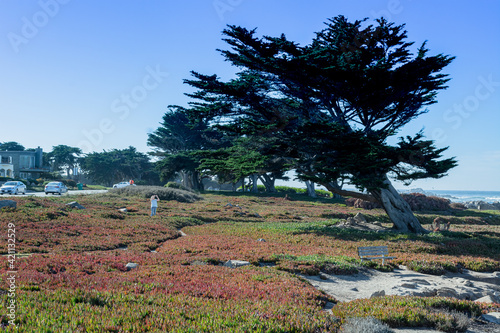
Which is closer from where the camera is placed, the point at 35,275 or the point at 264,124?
the point at 35,275

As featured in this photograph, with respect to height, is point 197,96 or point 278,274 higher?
point 197,96

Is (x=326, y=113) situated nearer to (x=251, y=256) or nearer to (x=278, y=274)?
(x=251, y=256)

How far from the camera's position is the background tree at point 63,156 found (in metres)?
92.9

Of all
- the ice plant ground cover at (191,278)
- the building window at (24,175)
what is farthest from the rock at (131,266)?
the building window at (24,175)

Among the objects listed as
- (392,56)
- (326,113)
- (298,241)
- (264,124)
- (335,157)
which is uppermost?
(392,56)

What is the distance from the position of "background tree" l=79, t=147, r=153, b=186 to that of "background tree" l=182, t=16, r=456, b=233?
65835 mm

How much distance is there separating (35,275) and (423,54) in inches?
850

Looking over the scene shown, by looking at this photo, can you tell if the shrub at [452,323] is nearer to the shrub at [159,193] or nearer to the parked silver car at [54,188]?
the shrub at [159,193]

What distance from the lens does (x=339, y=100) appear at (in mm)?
23062

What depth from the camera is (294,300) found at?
7223mm

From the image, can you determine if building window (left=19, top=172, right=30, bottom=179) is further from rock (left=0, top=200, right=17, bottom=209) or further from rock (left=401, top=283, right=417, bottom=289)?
rock (left=401, top=283, right=417, bottom=289)

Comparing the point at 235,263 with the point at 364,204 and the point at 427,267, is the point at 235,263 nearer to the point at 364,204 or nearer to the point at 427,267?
the point at 427,267

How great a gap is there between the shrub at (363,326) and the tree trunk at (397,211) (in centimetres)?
1732

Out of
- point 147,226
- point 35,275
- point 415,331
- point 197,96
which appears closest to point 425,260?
point 415,331
